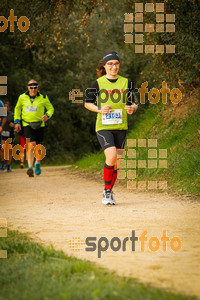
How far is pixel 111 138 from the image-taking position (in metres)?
9.38

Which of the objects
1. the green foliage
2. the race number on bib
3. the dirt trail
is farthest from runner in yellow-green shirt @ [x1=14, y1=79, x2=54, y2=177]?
the green foliage

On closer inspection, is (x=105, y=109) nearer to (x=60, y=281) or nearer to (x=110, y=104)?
(x=110, y=104)

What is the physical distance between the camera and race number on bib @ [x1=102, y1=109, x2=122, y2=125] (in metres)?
9.29

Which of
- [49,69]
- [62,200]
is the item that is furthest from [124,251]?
[49,69]

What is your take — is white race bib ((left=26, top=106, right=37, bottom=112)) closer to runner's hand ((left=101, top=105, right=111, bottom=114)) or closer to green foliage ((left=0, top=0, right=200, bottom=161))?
runner's hand ((left=101, top=105, right=111, bottom=114))

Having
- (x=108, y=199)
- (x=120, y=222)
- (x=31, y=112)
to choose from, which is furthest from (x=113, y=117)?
(x=31, y=112)

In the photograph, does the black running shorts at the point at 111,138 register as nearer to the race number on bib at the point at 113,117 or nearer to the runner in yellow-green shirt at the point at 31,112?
the race number on bib at the point at 113,117

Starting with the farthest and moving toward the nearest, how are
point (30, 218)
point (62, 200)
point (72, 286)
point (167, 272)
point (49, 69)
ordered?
1. point (49, 69)
2. point (62, 200)
3. point (30, 218)
4. point (167, 272)
5. point (72, 286)

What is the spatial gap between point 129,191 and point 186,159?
51.5 inches

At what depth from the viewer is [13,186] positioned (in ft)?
43.7

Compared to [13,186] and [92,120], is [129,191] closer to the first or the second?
[13,186]

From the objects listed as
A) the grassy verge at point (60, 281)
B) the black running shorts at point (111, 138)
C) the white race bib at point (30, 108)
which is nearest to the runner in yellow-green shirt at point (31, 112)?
the white race bib at point (30, 108)

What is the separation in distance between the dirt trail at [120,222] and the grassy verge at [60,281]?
0.82 feet

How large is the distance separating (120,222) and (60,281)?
3116 mm
